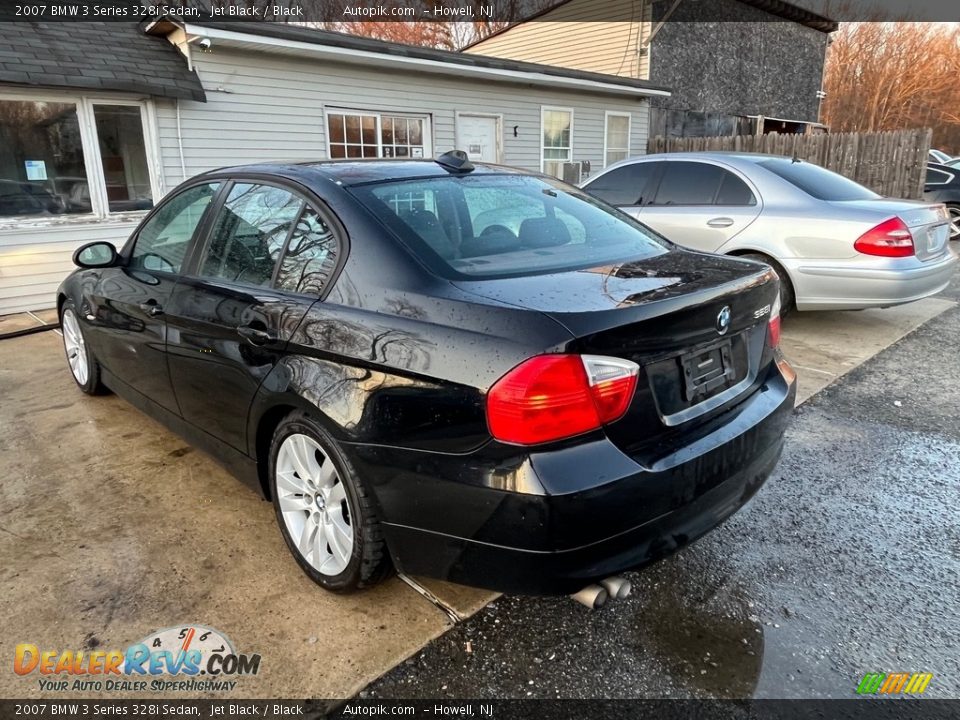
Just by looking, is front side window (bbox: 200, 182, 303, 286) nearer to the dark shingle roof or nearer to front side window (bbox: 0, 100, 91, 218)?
the dark shingle roof

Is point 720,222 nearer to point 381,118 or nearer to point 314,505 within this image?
point 314,505

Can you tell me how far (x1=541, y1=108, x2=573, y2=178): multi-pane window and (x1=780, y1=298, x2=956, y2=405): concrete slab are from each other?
286 inches

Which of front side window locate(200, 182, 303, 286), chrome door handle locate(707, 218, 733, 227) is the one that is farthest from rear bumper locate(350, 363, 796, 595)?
chrome door handle locate(707, 218, 733, 227)

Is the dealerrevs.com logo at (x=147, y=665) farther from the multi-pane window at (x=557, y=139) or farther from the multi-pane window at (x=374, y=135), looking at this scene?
the multi-pane window at (x=557, y=139)

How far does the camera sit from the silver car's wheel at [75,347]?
14.0ft

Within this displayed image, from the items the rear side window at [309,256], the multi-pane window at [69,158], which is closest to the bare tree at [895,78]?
the multi-pane window at [69,158]

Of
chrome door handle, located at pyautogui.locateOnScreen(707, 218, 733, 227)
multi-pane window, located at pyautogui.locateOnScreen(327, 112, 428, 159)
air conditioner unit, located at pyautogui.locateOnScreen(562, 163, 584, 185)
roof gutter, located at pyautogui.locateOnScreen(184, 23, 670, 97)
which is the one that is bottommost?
chrome door handle, located at pyautogui.locateOnScreen(707, 218, 733, 227)

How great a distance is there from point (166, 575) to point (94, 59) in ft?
22.4

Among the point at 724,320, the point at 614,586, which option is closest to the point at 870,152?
the point at 724,320

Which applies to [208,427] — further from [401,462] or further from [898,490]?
[898,490]

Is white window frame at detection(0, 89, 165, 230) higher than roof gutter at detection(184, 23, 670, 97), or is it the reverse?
roof gutter at detection(184, 23, 670, 97)

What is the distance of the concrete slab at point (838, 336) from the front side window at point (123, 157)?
745cm

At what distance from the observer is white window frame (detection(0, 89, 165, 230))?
23.0 ft

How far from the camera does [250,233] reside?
2.72 m
